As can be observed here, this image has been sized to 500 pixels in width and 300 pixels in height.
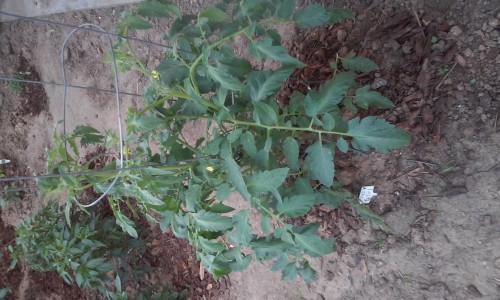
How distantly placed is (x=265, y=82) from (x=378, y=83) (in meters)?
0.88

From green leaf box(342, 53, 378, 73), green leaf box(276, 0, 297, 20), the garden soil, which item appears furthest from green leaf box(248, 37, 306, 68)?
the garden soil

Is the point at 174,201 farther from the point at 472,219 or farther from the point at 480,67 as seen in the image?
the point at 480,67

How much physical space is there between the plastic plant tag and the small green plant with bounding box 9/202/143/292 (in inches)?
73.4

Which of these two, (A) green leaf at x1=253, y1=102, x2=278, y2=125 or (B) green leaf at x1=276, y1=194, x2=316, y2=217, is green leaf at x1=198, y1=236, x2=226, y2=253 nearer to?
(B) green leaf at x1=276, y1=194, x2=316, y2=217

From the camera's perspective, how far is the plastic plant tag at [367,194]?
8.11 ft

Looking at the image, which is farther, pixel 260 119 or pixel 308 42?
pixel 308 42

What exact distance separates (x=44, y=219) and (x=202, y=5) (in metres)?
2.04

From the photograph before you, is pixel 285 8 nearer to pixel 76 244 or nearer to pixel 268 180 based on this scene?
pixel 268 180

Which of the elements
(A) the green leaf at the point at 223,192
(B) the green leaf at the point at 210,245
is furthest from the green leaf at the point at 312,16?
(B) the green leaf at the point at 210,245

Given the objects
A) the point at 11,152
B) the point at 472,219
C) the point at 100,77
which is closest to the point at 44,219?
the point at 100,77

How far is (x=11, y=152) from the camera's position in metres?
4.84

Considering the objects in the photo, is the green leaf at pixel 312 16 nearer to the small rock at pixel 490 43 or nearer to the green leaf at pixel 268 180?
the green leaf at pixel 268 180

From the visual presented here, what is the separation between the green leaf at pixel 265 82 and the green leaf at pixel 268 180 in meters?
0.32

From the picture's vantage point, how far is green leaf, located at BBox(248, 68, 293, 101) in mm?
1791
